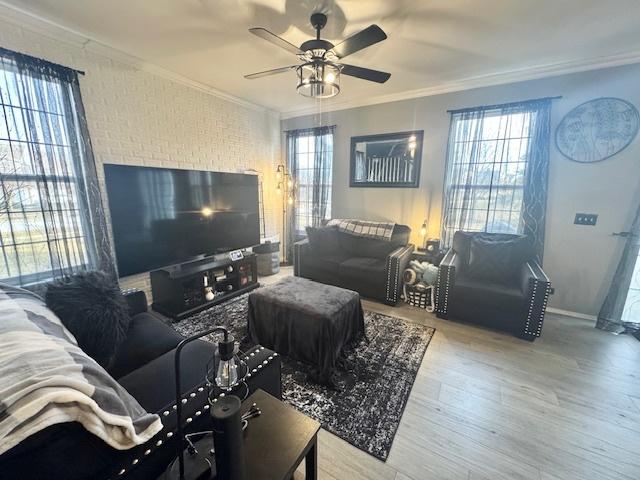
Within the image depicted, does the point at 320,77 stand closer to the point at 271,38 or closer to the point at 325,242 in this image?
the point at 271,38

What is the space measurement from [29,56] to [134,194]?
119 centimetres

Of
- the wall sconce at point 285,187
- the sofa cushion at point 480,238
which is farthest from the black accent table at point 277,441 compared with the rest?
the wall sconce at point 285,187

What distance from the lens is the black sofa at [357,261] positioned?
312cm

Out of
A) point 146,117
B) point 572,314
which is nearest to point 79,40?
point 146,117

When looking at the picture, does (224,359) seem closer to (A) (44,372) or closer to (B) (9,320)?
(A) (44,372)

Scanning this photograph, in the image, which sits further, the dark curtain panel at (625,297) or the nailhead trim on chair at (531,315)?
the dark curtain panel at (625,297)

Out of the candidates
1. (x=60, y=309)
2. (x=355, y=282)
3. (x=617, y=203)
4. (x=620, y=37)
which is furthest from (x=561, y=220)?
(x=60, y=309)

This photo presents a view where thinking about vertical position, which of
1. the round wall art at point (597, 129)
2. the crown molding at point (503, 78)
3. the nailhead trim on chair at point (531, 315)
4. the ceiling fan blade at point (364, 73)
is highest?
the crown molding at point (503, 78)

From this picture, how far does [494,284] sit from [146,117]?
4.01 meters

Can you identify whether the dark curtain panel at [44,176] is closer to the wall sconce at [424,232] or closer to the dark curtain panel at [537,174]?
the wall sconce at [424,232]

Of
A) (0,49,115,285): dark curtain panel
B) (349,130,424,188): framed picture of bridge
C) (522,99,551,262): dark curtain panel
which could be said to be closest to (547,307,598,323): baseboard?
(522,99,551,262): dark curtain panel

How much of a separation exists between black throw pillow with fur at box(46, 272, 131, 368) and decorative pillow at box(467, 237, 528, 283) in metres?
3.12

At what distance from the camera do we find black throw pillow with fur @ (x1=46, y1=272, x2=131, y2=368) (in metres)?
1.29

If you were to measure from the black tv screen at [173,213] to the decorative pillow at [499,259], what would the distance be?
2.88 meters
